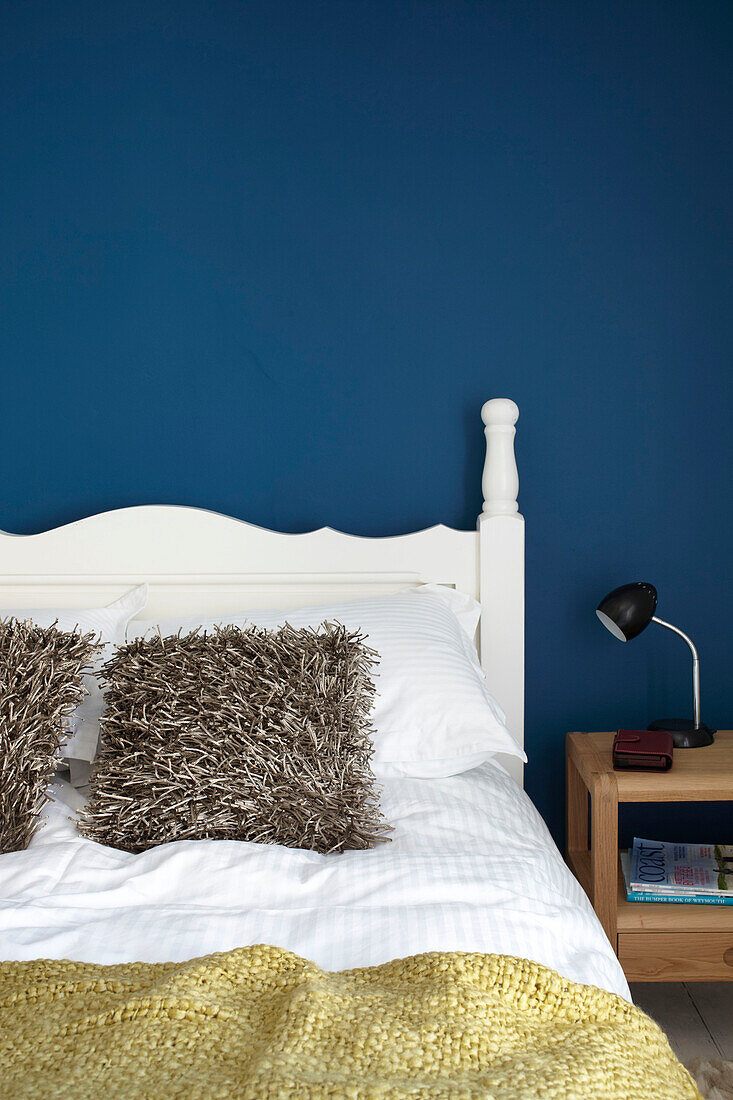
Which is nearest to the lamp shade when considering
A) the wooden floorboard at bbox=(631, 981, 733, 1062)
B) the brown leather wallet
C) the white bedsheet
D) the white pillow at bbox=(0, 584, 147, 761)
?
the brown leather wallet

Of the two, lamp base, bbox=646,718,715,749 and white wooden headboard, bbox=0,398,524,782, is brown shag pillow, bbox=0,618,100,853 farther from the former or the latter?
lamp base, bbox=646,718,715,749

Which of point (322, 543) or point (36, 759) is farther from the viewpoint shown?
point (322, 543)

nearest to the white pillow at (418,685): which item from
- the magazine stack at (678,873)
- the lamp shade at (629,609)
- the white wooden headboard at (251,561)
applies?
the white wooden headboard at (251,561)

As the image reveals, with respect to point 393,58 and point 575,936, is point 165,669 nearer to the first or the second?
point 575,936

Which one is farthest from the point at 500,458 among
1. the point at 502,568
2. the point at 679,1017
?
the point at 679,1017

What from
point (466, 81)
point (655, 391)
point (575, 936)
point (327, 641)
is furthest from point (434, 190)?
point (575, 936)

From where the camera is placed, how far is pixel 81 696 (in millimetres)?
1437

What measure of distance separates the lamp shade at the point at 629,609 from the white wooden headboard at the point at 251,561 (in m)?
0.23

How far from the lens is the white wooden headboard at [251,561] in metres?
1.95

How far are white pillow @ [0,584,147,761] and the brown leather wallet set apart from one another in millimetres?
1010

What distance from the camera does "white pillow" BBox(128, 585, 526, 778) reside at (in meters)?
1.51

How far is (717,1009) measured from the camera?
177 cm

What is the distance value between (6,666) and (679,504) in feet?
5.07

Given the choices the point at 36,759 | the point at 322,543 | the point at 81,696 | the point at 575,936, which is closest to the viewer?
the point at 575,936
